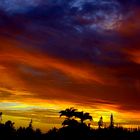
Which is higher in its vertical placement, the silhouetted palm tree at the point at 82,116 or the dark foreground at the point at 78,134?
the silhouetted palm tree at the point at 82,116

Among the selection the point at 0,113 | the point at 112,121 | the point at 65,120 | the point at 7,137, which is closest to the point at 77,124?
the point at 65,120

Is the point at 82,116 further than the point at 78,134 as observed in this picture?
Yes

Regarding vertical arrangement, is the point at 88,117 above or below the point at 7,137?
above

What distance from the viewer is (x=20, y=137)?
235 feet

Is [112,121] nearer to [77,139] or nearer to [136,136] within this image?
[136,136]

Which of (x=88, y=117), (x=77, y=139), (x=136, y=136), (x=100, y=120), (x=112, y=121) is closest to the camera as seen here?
(x=77, y=139)

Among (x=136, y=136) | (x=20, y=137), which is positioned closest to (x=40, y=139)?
(x=20, y=137)

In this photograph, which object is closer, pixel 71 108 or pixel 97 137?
pixel 71 108

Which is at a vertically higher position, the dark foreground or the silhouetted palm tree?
the silhouetted palm tree

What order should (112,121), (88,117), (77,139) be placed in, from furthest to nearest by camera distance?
(112,121) < (88,117) < (77,139)

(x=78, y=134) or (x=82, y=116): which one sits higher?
(x=82, y=116)

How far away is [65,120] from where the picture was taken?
6131 centimetres

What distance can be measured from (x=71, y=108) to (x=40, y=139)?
1481 centimetres

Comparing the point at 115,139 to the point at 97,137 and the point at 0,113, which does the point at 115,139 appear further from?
the point at 0,113
